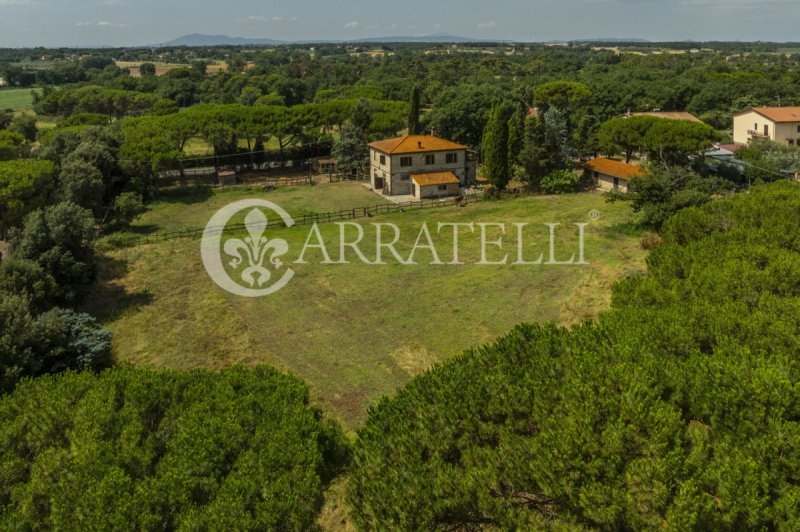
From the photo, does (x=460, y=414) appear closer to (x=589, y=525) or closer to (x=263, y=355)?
(x=589, y=525)

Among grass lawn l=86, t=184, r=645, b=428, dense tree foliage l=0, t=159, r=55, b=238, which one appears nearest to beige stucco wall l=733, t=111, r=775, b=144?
grass lawn l=86, t=184, r=645, b=428

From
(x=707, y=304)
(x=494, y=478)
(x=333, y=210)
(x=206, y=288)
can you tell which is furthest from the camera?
(x=333, y=210)

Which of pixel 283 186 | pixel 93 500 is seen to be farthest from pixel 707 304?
pixel 283 186

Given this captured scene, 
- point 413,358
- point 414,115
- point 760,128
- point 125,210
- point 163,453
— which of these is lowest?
point 413,358

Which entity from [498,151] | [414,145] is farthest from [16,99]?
[498,151]

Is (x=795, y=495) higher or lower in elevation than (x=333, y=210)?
lower

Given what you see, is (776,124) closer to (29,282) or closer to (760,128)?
(760,128)

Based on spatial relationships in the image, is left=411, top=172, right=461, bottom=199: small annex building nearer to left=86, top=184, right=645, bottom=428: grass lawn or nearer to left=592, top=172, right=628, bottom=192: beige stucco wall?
left=86, top=184, right=645, bottom=428: grass lawn

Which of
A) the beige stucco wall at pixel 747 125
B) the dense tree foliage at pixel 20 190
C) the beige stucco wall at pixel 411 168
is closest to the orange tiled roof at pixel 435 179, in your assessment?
the beige stucco wall at pixel 411 168
